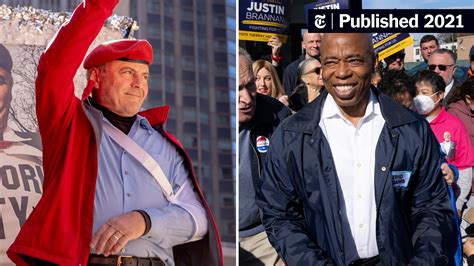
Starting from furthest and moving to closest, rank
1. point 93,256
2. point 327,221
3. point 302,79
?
point 302,79, point 327,221, point 93,256

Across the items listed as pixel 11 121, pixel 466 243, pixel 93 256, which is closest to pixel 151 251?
pixel 93 256

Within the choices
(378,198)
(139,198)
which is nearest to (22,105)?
(139,198)

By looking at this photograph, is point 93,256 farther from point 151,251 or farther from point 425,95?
point 425,95

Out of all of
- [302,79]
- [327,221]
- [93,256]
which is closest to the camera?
[93,256]

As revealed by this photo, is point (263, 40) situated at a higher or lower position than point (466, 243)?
higher

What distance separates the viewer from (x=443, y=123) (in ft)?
14.1

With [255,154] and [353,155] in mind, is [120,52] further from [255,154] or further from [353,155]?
[353,155]

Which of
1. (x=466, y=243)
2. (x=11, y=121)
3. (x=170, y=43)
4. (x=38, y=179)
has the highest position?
(x=170, y=43)

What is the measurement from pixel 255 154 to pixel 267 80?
13.6 inches

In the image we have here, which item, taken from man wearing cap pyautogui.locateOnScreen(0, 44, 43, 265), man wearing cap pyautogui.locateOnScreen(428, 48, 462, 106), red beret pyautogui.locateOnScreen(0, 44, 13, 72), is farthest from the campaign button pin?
red beret pyautogui.locateOnScreen(0, 44, 13, 72)

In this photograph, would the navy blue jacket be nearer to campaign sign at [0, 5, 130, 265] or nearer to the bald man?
the bald man

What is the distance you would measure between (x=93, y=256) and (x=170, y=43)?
104cm

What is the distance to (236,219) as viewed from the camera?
13.9 ft

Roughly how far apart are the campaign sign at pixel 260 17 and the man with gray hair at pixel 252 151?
0.09 m
